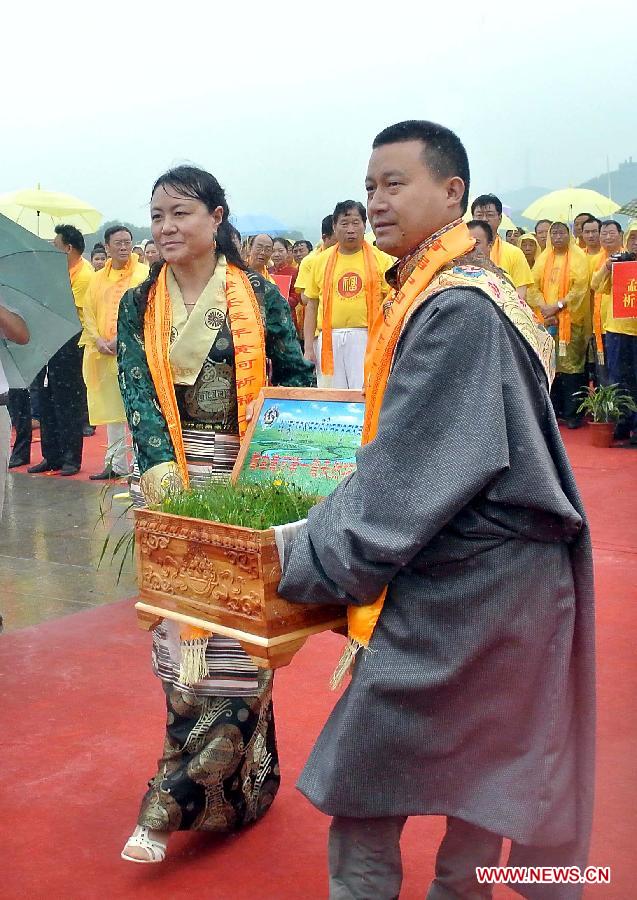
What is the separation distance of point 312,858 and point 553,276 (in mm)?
9286

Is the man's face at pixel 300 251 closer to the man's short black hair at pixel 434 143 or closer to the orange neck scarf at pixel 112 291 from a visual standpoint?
the orange neck scarf at pixel 112 291

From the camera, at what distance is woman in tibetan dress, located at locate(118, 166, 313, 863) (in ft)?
10.1

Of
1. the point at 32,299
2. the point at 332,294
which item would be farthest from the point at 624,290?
the point at 32,299

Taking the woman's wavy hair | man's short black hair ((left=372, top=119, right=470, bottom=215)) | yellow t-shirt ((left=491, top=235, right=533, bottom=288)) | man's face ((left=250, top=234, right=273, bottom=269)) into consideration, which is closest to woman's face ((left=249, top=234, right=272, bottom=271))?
man's face ((left=250, top=234, right=273, bottom=269))

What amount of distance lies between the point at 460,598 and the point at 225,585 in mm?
502

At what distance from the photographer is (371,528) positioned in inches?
82.4

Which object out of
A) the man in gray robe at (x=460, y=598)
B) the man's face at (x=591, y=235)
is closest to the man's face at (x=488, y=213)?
the man's face at (x=591, y=235)

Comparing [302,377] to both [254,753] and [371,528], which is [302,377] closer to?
[254,753]

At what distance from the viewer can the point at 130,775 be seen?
361 cm

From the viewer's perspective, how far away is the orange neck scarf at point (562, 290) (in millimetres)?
11383

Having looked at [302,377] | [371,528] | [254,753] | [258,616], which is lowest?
[254,753]

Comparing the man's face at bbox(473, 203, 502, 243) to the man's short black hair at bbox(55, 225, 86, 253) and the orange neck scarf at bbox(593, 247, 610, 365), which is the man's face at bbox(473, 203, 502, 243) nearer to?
the orange neck scarf at bbox(593, 247, 610, 365)

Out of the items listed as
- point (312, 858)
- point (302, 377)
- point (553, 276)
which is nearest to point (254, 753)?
point (312, 858)

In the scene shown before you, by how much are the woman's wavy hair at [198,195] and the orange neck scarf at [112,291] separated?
17.6 feet
